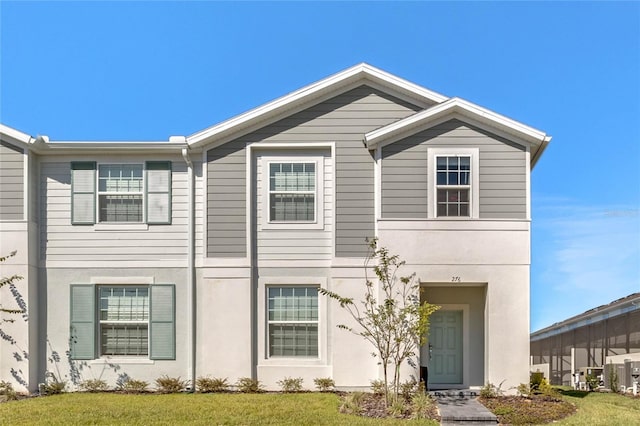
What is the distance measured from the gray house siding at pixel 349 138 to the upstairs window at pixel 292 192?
1.97ft

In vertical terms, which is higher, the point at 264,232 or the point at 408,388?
the point at 264,232

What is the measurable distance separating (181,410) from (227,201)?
473cm

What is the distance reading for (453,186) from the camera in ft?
39.8

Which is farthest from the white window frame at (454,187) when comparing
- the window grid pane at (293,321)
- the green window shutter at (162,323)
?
the green window shutter at (162,323)

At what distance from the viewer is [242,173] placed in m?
12.7

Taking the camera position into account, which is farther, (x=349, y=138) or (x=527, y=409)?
(x=349, y=138)

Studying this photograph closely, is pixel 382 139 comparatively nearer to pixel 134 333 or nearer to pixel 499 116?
pixel 499 116

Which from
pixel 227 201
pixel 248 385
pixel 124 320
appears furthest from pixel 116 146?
pixel 248 385

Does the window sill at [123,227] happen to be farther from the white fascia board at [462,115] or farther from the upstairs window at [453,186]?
the upstairs window at [453,186]

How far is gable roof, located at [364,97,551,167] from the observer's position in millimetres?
11930

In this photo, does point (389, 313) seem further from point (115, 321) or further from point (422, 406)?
point (115, 321)

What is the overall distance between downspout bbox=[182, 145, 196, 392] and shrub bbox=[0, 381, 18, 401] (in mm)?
3780

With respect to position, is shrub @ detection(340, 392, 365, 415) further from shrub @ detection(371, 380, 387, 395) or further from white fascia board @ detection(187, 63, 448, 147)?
white fascia board @ detection(187, 63, 448, 147)

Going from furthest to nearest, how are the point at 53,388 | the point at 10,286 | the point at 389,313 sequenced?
the point at 10,286 < the point at 53,388 < the point at 389,313
